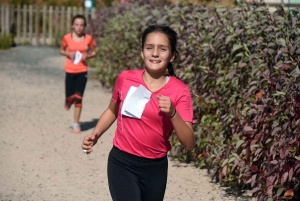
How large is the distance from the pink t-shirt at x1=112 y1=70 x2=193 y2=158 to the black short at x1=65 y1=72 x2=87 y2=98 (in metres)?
5.50

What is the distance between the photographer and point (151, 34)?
4.07 meters

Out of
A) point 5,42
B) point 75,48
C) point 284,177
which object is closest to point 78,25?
point 75,48

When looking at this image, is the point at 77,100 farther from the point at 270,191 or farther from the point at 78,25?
the point at 270,191

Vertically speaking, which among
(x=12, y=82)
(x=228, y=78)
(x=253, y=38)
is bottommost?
(x=12, y=82)

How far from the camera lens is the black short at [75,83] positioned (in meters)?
9.64

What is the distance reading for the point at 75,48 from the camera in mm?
9750

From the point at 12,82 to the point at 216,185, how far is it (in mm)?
8332

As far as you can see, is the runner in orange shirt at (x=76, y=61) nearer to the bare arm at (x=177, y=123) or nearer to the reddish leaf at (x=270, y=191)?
the reddish leaf at (x=270, y=191)

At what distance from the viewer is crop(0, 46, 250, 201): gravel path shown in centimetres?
641

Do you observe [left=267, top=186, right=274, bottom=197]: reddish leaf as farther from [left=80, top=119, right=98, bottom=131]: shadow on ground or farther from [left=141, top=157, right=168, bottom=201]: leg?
[left=80, top=119, right=98, bottom=131]: shadow on ground

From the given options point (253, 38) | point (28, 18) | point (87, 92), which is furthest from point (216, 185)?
point (28, 18)

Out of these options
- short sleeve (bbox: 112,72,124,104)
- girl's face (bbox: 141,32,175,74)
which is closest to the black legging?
short sleeve (bbox: 112,72,124,104)

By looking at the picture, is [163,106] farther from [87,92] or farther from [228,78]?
[87,92]

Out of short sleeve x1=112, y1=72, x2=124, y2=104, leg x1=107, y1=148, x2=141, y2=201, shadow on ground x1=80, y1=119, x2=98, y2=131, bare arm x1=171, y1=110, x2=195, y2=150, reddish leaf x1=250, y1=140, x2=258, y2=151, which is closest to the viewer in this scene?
bare arm x1=171, y1=110, x2=195, y2=150
